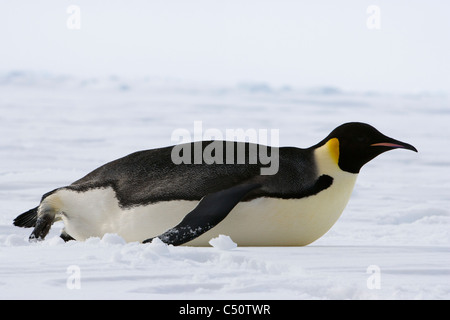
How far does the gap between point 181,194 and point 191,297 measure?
142cm

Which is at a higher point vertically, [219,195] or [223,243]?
[219,195]

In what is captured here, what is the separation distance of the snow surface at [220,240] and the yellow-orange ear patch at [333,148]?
612 mm

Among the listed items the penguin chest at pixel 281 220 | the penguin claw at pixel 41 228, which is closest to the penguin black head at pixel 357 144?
the penguin chest at pixel 281 220

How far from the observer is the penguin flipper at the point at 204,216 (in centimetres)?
482

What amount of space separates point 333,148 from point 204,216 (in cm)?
110

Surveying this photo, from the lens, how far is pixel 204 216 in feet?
16.0

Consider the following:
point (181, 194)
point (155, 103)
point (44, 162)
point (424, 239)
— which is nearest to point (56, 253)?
point (181, 194)

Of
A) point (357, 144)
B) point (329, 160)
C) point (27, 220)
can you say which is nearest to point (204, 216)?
point (329, 160)

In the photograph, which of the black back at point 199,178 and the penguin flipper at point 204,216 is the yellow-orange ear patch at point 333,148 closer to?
the black back at point 199,178

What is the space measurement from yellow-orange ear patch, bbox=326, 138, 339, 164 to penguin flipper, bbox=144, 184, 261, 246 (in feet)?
2.45

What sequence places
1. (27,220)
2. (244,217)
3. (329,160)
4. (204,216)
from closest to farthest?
(204,216), (244,217), (329,160), (27,220)

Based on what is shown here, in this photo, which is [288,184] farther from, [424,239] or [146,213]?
[424,239]

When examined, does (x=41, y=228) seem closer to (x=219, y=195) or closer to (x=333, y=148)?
(x=219, y=195)

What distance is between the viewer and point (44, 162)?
1069cm
